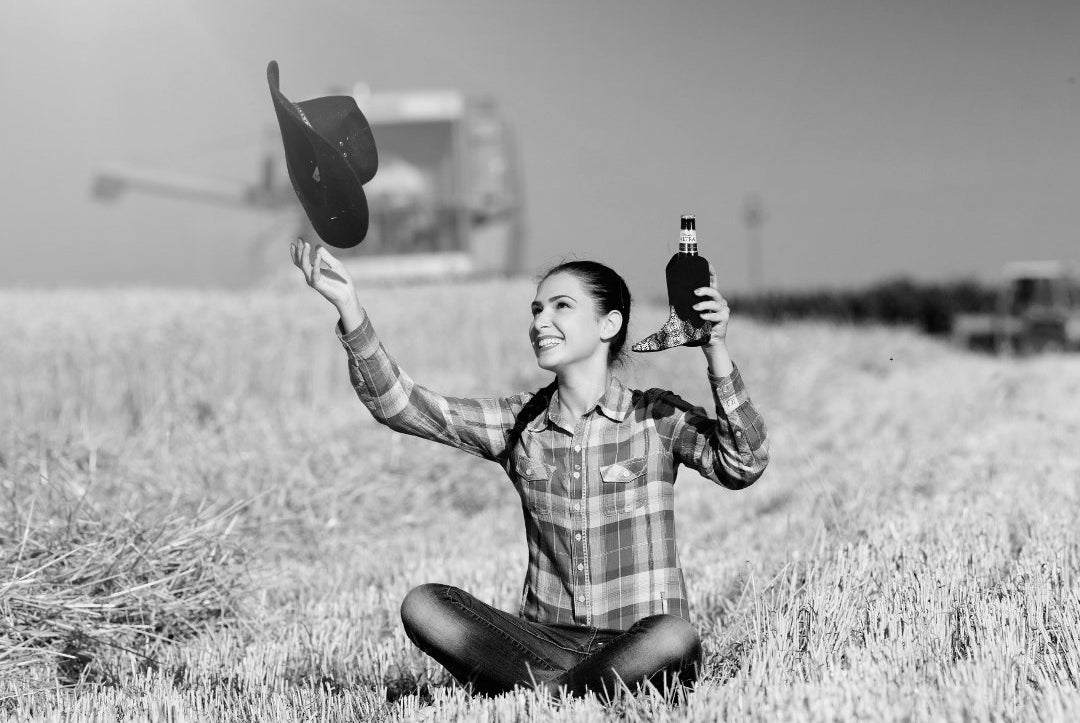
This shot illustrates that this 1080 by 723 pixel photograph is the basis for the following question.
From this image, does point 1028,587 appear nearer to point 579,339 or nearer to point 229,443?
point 579,339

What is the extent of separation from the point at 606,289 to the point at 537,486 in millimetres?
495

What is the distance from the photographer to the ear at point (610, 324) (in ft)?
Result: 8.95

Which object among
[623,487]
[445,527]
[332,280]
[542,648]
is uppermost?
[332,280]

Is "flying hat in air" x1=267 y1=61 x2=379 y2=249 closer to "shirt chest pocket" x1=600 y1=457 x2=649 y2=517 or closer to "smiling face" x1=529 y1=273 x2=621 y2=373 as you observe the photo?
"smiling face" x1=529 y1=273 x2=621 y2=373

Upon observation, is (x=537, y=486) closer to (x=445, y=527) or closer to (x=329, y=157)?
(x=329, y=157)

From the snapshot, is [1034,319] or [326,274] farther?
[1034,319]

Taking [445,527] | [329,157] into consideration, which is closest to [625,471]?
[329,157]

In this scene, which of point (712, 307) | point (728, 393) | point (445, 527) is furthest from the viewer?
point (445, 527)

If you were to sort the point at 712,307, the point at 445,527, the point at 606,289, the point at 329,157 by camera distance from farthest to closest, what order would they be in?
the point at 445,527, the point at 606,289, the point at 329,157, the point at 712,307

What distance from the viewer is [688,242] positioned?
8.05 ft

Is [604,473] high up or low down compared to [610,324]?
down

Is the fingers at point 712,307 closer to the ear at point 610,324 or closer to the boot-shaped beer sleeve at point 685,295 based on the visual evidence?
the boot-shaped beer sleeve at point 685,295

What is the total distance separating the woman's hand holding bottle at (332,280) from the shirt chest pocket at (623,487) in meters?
0.67

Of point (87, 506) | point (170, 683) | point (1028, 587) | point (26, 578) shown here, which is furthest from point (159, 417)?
point (1028, 587)
